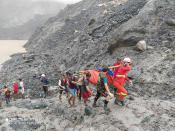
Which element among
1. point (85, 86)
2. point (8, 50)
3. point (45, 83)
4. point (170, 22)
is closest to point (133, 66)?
point (85, 86)

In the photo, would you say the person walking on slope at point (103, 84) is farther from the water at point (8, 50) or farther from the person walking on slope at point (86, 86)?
the water at point (8, 50)

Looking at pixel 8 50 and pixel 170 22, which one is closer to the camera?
pixel 170 22

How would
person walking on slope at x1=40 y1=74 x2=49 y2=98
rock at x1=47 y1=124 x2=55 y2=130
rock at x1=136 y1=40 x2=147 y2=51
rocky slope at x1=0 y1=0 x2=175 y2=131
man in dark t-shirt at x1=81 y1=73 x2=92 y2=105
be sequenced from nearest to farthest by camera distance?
1. rocky slope at x1=0 y1=0 x2=175 y2=131
2. man in dark t-shirt at x1=81 y1=73 x2=92 y2=105
3. rock at x1=47 y1=124 x2=55 y2=130
4. rock at x1=136 y1=40 x2=147 y2=51
5. person walking on slope at x1=40 y1=74 x2=49 y2=98

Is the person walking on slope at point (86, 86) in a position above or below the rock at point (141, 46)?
below

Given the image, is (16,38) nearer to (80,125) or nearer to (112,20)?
(112,20)

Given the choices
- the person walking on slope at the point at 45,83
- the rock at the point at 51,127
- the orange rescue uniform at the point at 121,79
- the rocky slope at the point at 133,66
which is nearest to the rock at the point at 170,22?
the rocky slope at the point at 133,66

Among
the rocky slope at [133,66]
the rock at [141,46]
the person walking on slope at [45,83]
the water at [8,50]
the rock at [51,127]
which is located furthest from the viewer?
the water at [8,50]

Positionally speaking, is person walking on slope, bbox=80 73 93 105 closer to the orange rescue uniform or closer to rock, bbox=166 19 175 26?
the orange rescue uniform

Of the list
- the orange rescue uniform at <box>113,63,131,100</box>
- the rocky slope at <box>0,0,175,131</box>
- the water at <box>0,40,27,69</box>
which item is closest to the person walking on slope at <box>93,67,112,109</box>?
the orange rescue uniform at <box>113,63,131,100</box>

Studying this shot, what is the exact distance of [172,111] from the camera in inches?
243

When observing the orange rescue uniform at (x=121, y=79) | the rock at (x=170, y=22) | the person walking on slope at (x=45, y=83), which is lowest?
the person walking on slope at (x=45, y=83)

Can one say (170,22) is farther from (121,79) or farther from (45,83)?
(45,83)

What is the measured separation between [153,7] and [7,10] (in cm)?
8847

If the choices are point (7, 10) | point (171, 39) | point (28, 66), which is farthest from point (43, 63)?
point (7, 10)
